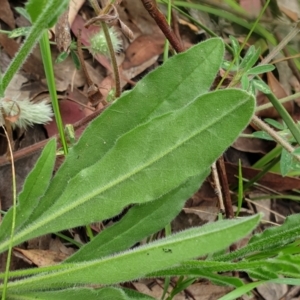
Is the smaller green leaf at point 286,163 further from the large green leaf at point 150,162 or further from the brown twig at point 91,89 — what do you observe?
the brown twig at point 91,89

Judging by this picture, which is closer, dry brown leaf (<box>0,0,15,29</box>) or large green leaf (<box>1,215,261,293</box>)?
large green leaf (<box>1,215,261,293</box>)

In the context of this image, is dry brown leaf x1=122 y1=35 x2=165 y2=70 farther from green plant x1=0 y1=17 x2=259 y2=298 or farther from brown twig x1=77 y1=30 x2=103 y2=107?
green plant x1=0 y1=17 x2=259 y2=298

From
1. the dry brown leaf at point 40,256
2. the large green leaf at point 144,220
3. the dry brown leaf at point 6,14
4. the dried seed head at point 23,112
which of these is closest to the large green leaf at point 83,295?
the large green leaf at point 144,220

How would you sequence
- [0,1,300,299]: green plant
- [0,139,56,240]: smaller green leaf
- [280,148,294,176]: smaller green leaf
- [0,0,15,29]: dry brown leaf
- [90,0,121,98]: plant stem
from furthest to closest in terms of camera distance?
[0,0,15,29]: dry brown leaf < [280,148,294,176]: smaller green leaf < [90,0,121,98]: plant stem < [0,139,56,240]: smaller green leaf < [0,1,300,299]: green plant

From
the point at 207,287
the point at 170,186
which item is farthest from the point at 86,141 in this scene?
the point at 207,287

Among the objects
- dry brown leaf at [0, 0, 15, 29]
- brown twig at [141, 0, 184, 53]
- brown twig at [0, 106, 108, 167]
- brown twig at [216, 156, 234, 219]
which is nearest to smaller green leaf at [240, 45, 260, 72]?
brown twig at [141, 0, 184, 53]

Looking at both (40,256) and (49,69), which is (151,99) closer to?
(49,69)

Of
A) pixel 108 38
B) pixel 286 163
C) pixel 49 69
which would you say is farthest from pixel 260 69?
pixel 49 69

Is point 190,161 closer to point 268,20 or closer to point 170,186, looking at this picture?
point 170,186
